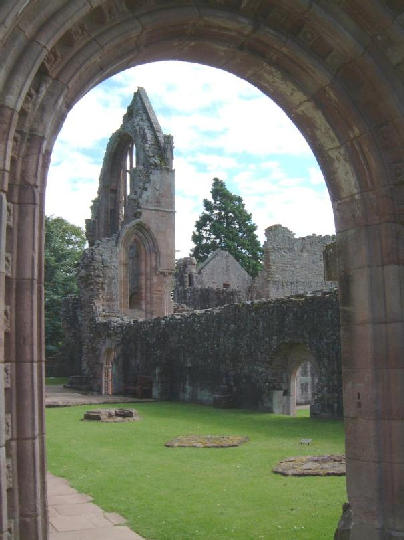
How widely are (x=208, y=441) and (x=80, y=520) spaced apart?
504 centimetres

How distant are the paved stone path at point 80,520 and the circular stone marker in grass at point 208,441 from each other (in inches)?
138

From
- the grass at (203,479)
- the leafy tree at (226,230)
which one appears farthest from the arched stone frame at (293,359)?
the leafy tree at (226,230)

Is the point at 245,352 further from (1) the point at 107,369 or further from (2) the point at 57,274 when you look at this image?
(2) the point at 57,274

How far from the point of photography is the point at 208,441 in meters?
10.7

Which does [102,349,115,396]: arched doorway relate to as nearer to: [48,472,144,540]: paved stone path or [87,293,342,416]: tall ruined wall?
[87,293,342,416]: tall ruined wall

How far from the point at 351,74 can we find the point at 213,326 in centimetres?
1482

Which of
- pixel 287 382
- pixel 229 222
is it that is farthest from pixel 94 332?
pixel 229 222

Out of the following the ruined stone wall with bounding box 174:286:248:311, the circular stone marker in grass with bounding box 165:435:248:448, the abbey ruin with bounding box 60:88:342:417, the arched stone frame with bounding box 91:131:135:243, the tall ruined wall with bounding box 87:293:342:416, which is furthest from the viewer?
the ruined stone wall with bounding box 174:286:248:311

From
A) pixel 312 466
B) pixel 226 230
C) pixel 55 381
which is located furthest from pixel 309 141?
pixel 226 230

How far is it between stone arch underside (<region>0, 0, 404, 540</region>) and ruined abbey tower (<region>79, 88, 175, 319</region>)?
80.5ft

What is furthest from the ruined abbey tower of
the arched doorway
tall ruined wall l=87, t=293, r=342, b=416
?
tall ruined wall l=87, t=293, r=342, b=416

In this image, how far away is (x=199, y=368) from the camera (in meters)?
19.3

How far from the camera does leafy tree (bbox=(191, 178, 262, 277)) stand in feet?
Result: 185

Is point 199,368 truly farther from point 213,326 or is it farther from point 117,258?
point 117,258
